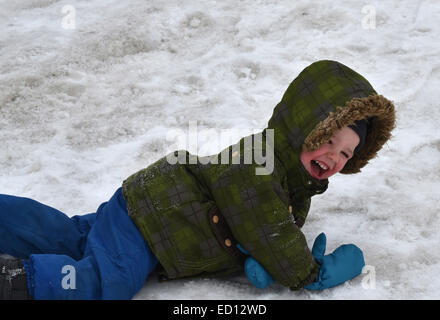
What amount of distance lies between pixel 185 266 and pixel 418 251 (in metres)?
0.92

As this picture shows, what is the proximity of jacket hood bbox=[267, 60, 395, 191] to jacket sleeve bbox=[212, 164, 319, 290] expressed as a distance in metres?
0.17

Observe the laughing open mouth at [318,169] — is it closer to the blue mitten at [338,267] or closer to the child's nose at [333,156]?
the child's nose at [333,156]

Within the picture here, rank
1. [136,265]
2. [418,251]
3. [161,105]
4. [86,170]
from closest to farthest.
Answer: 1. [136,265]
2. [418,251]
3. [86,170]
4. [161,105]

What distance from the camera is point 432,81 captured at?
10.7 feet

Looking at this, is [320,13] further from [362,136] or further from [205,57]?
[362,136]

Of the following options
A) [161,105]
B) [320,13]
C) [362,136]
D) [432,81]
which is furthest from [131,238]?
[320,13]

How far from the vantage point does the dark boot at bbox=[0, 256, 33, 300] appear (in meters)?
1.73

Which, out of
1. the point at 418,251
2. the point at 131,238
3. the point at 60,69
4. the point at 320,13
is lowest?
the point at 418,251

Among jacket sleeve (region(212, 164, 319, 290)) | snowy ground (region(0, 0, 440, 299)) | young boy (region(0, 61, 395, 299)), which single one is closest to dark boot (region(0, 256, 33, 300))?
young boy (region(0, 61, 395, 299))

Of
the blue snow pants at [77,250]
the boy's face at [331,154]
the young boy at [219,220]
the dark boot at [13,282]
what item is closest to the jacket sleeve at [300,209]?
the young boy at [219,220]

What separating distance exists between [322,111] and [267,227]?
0.45m

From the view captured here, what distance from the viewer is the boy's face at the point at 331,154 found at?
1.91m

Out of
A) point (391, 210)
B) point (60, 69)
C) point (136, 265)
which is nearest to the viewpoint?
point (136, 265)

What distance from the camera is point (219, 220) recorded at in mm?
1906
